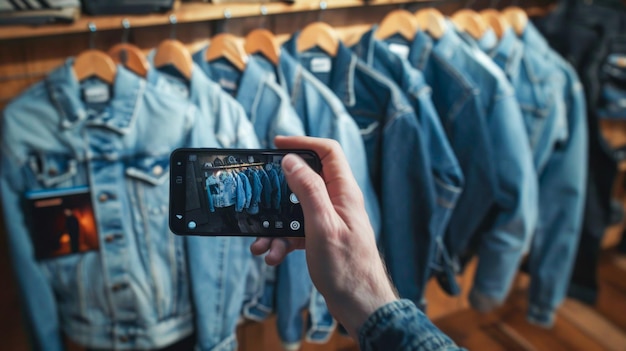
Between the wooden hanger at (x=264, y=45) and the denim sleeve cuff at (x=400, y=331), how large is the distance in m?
0.52

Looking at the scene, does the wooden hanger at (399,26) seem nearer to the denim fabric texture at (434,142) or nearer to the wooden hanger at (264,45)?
the denim fabric texture at (434,142)

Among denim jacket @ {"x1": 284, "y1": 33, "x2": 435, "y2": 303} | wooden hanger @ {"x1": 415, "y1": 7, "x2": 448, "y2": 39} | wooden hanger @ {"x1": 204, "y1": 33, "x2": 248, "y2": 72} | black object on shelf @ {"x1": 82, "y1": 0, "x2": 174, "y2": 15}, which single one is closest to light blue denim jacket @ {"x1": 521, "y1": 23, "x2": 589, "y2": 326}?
wooden hanger @ {"x1": 415, "y1": 7, "x2": 448, "y2": 39}

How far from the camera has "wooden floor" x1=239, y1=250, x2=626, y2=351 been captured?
0.59 m

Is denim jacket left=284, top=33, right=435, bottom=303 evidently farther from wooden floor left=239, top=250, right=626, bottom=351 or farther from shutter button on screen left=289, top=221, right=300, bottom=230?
shutter button on screen left=289, top=221, right=300, bottom=230

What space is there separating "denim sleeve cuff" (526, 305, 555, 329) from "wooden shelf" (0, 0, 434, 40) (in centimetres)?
74

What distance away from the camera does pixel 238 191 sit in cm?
28

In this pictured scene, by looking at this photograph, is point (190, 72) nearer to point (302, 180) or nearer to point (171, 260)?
point (171, 260)

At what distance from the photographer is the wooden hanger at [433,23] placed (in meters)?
0.82

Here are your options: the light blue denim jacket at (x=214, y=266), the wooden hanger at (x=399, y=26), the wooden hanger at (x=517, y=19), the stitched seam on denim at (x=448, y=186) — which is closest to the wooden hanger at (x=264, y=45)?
the light blue denim jacket at (x=214, y=266)

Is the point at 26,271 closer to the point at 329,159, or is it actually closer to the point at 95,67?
the point at 95,67

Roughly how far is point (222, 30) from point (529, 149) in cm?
60

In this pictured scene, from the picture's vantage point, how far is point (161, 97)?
23.2 inches

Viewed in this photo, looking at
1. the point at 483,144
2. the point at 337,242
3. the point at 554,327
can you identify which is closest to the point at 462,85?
the point at 483,144

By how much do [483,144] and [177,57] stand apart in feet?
1.67
